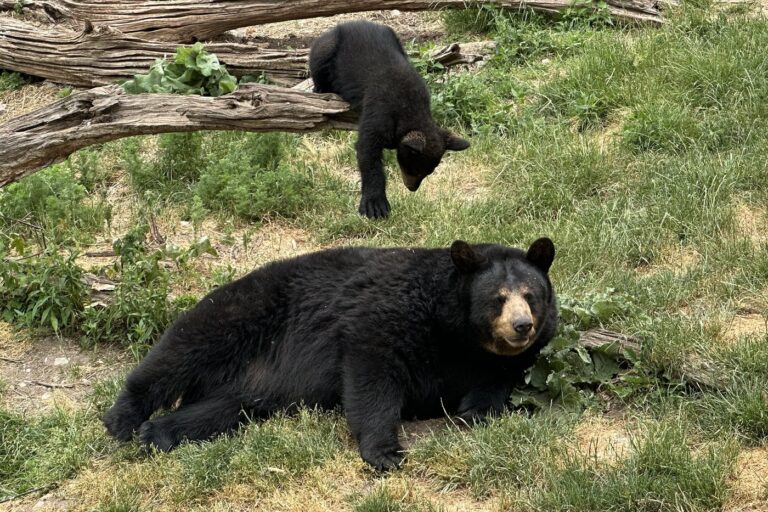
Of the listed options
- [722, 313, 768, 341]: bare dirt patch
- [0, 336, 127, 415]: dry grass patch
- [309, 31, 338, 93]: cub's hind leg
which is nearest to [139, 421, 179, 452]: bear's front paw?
[0, 336, 127, 415]: dry grass patch

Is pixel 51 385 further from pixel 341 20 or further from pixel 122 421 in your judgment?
pixel 341 20

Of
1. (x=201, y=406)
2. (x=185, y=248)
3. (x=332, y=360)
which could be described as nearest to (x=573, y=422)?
(x=332, y=360)

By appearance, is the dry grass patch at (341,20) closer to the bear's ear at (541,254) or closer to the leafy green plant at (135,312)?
the leafy green plant at (135,312)

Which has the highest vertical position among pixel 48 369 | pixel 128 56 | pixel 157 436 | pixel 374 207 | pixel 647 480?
pixel 128 56

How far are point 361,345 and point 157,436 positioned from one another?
1274 mm

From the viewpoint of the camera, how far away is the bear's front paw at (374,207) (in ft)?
29.6

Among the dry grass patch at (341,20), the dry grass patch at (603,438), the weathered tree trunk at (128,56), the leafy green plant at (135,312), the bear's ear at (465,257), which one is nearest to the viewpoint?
the dry grass patch at (603,438)

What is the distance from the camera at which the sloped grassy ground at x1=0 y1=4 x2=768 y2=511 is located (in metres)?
5.65

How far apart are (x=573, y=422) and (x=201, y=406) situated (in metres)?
2.14

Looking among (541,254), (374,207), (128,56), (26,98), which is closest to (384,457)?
(541,254)

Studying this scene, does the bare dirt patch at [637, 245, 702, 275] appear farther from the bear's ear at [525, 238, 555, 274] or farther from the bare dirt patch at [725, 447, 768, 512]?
the bare dirt patch at [725, 447, 768, 512]

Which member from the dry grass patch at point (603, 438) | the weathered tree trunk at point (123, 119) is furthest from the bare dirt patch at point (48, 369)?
the dry grass patch at point (603, 438)

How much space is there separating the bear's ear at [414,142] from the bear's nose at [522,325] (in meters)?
3.40

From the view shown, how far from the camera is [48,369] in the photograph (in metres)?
7.54
